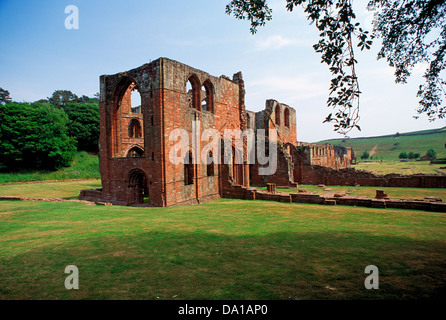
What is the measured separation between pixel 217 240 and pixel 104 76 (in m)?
15.7

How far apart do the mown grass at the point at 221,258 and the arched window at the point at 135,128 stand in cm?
2096

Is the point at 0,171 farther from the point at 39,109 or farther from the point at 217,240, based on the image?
the point at 217,240

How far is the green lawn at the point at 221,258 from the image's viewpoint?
373cm

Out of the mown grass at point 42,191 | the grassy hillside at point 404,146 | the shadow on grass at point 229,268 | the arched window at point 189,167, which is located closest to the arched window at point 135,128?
the mown grass at point 42,191

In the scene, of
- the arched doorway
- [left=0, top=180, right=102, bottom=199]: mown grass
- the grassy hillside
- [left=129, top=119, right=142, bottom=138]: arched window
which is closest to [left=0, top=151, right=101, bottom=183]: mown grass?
[left=0, top=180, right=102, bottom=199]: mown grass

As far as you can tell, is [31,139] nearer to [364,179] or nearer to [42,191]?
[42,191]

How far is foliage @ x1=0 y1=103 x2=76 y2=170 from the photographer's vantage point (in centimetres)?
3488

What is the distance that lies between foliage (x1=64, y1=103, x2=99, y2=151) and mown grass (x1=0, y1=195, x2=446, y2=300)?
40996mm

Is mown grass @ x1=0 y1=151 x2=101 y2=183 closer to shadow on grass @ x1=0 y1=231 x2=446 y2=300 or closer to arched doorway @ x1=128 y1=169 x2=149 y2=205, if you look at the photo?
arched doorway @ x1=128 y1=169 x2=149 y2=205

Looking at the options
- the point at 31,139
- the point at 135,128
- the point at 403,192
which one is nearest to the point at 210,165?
the point at 135,128

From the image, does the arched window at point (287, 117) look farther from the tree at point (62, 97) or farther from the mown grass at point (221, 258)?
the tree at point (62, 97)
